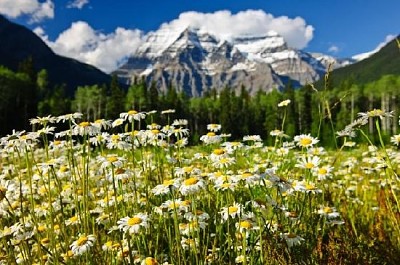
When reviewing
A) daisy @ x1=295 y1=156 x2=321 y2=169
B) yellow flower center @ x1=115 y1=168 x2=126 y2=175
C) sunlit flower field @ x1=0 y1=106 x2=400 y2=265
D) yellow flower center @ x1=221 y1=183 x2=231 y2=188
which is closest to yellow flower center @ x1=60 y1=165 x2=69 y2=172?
sunlit flower field @ x1=0 y1=106 x2=400 y2=265

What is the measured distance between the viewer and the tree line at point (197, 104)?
66.6 meters

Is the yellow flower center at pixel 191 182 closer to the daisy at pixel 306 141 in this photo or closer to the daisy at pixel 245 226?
the daisy at pixel 245 226

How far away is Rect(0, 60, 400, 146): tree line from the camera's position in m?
66.6

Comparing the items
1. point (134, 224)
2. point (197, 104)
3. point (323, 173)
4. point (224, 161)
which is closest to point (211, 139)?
point (224, 161)

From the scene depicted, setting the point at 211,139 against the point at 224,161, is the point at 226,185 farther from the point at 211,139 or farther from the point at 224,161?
the point at 211,139

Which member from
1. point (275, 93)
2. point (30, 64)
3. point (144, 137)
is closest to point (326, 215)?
point (144, 137)

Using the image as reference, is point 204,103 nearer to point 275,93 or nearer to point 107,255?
point 275,93

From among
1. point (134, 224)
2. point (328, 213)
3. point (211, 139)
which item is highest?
point (211, 139)

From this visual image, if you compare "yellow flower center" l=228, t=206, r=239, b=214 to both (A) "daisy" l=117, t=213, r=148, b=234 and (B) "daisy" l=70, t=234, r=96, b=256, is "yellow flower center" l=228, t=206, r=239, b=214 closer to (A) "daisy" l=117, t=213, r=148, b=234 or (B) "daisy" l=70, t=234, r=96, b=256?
(A) "daisy" l=117, t=213, r=148, b=234

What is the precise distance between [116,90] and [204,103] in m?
26.8

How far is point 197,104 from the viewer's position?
9812 cm

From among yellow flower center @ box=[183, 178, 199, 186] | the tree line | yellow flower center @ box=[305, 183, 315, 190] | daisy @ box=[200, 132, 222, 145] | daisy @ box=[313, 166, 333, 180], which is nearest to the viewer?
yellow flower center @ box=[183, 178, 199, 186]

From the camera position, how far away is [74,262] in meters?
3.51

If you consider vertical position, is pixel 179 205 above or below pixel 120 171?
below
